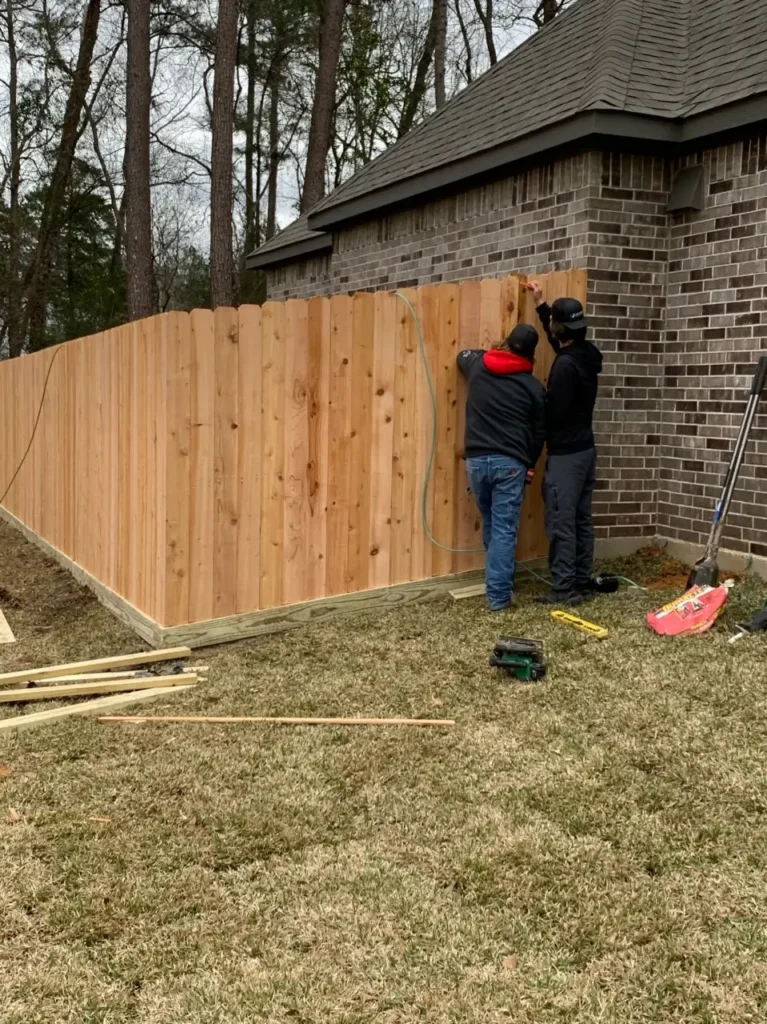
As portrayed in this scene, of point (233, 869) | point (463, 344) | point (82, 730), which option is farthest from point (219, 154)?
point (233, 869)

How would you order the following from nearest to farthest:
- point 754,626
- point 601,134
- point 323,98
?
point 754,626 < point 601,134 < point 323,98

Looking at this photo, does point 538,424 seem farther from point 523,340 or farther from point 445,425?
point 445,425

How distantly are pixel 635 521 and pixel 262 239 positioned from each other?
24.7m

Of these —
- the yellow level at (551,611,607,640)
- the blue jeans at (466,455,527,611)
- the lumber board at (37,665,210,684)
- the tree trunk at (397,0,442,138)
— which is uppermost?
Result: the tree trunk at (397,0,442,138)

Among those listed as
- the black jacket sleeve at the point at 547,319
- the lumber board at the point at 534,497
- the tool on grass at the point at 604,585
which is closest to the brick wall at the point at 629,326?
the lumber board at the point at 534,497

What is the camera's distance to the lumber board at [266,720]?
4.63 metres

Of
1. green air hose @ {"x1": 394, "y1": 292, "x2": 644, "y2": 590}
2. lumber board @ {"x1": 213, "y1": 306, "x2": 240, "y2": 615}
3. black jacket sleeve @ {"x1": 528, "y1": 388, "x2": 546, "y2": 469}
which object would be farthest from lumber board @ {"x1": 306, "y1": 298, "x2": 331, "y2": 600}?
black jacket sleeve @ {"x1": 528, "y1": 388, "x2": 546, "y2": 469}

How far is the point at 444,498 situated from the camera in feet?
23.0

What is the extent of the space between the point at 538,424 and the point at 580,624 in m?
1.43

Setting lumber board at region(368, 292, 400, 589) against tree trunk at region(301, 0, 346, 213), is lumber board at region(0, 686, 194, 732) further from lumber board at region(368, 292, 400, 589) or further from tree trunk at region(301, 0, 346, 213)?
tree trunk at region(301, 0, 346, 213)

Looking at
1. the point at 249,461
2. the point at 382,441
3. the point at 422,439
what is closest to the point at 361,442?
the point at 382,441

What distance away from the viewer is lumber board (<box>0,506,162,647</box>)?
619cm

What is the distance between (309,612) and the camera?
21.3 feet

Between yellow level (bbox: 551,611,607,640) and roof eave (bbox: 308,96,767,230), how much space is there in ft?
11.7
